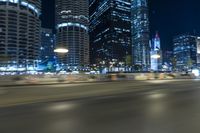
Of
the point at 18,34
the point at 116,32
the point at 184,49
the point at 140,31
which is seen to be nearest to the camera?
the point at 18,34

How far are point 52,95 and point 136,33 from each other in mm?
174624

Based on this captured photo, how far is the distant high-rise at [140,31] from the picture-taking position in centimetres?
18800

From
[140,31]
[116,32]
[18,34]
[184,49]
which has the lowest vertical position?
[184,49]

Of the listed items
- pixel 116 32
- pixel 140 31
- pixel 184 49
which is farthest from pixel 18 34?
pixel 184 49

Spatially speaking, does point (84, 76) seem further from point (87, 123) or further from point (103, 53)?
point (103, 53)

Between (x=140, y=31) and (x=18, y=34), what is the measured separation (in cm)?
7692

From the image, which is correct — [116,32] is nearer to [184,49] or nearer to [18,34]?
[184,49]

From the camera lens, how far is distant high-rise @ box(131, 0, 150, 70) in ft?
617

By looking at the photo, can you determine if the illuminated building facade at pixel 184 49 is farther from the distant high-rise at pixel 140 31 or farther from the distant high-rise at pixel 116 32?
the distant high-rise at pixel 116 32

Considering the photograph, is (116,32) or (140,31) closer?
(116,32)

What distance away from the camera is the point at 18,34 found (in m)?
154

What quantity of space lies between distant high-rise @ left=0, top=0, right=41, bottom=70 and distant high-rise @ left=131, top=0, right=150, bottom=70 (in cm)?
6243

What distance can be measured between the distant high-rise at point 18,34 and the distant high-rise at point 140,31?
6243 cm

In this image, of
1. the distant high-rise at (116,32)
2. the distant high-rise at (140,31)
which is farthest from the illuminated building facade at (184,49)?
the distant high-rise at (116,32)
